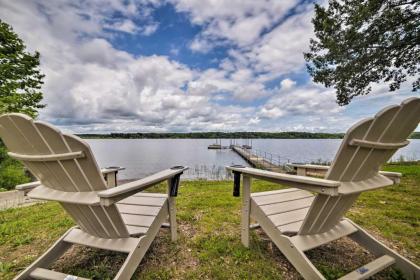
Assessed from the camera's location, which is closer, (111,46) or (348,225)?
(348,225)

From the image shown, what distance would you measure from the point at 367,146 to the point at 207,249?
1.63m

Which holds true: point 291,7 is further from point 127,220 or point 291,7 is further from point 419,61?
point 127,220

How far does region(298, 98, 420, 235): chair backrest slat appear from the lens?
106cm

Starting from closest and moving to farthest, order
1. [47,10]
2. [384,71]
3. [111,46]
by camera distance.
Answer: [47,10] < [384,71] < [111,46]

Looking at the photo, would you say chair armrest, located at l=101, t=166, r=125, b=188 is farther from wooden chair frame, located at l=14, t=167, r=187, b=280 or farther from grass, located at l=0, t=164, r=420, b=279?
grass, located at l=0, t=164, r=420, b=279

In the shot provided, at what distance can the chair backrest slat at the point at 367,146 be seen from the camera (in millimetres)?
1062

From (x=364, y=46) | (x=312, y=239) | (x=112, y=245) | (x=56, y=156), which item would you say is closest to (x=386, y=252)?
(x=312, y=239)

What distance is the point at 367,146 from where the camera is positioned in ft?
3.64

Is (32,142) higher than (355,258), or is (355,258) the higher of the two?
(32,142)

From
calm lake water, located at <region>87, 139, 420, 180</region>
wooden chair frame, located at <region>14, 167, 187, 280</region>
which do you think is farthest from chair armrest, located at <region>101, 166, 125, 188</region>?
wooden chair frame, located at <region>14, 167, 187, 280</region>

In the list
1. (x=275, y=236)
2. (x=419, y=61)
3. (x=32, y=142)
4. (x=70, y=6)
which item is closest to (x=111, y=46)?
(x=70, y=6)

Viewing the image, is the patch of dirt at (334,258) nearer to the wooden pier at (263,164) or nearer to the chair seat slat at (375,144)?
the chair seat slat at (375,144)

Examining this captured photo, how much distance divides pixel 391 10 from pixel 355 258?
4.98 metres

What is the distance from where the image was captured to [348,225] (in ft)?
5.45
